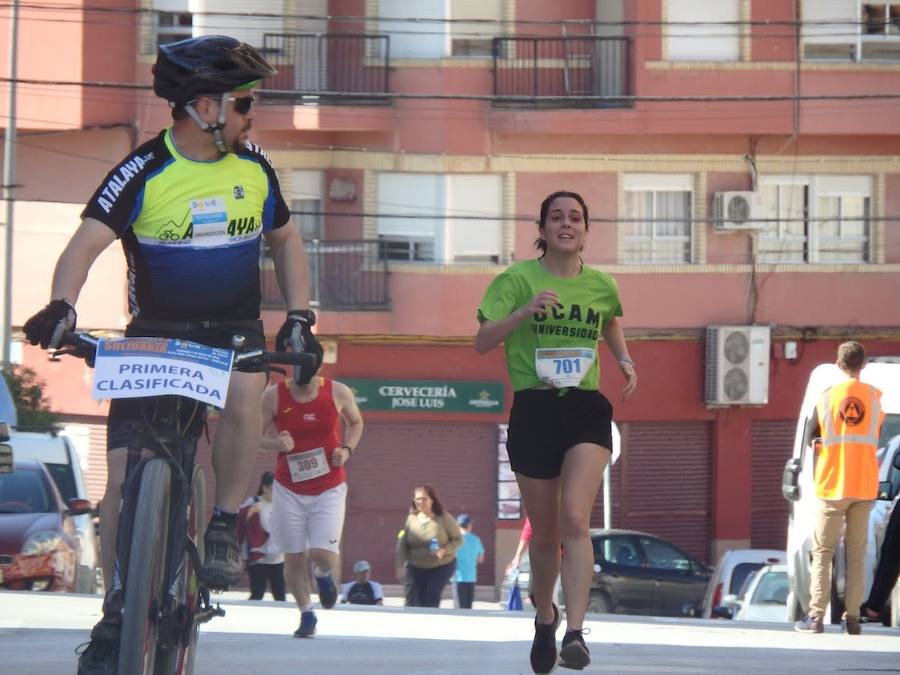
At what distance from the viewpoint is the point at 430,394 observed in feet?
112

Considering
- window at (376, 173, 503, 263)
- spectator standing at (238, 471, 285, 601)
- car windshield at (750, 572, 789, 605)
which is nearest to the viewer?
car windshield at (750, 572, 789, 605)

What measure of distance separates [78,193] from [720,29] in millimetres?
11671

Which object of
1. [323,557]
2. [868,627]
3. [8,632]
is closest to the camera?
[8,632]

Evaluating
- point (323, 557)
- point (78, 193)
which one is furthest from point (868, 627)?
point (78, 193)

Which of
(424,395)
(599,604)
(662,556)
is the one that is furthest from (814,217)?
(599,604)

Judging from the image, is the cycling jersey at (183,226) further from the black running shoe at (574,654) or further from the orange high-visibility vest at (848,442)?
the orange high-visibility vest at (848,442)

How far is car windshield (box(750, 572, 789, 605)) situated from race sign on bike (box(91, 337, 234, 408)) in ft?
53.5

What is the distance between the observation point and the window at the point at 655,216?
34.3 meters

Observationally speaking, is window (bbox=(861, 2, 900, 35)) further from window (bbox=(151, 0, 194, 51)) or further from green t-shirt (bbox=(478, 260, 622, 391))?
green t-shirt (bbox=(478, 260, 622, 391))

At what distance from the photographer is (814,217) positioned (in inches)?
1362

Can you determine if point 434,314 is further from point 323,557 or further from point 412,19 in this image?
point 323,557

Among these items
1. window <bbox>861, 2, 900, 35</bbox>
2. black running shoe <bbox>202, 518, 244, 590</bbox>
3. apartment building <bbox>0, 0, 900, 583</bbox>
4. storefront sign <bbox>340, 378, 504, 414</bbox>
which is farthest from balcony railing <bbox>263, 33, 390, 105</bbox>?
black running shoe <bbox>202, 518, 244, 590</bbox>

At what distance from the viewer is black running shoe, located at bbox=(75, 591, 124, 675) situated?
5727mm

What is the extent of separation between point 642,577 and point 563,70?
10.4m
